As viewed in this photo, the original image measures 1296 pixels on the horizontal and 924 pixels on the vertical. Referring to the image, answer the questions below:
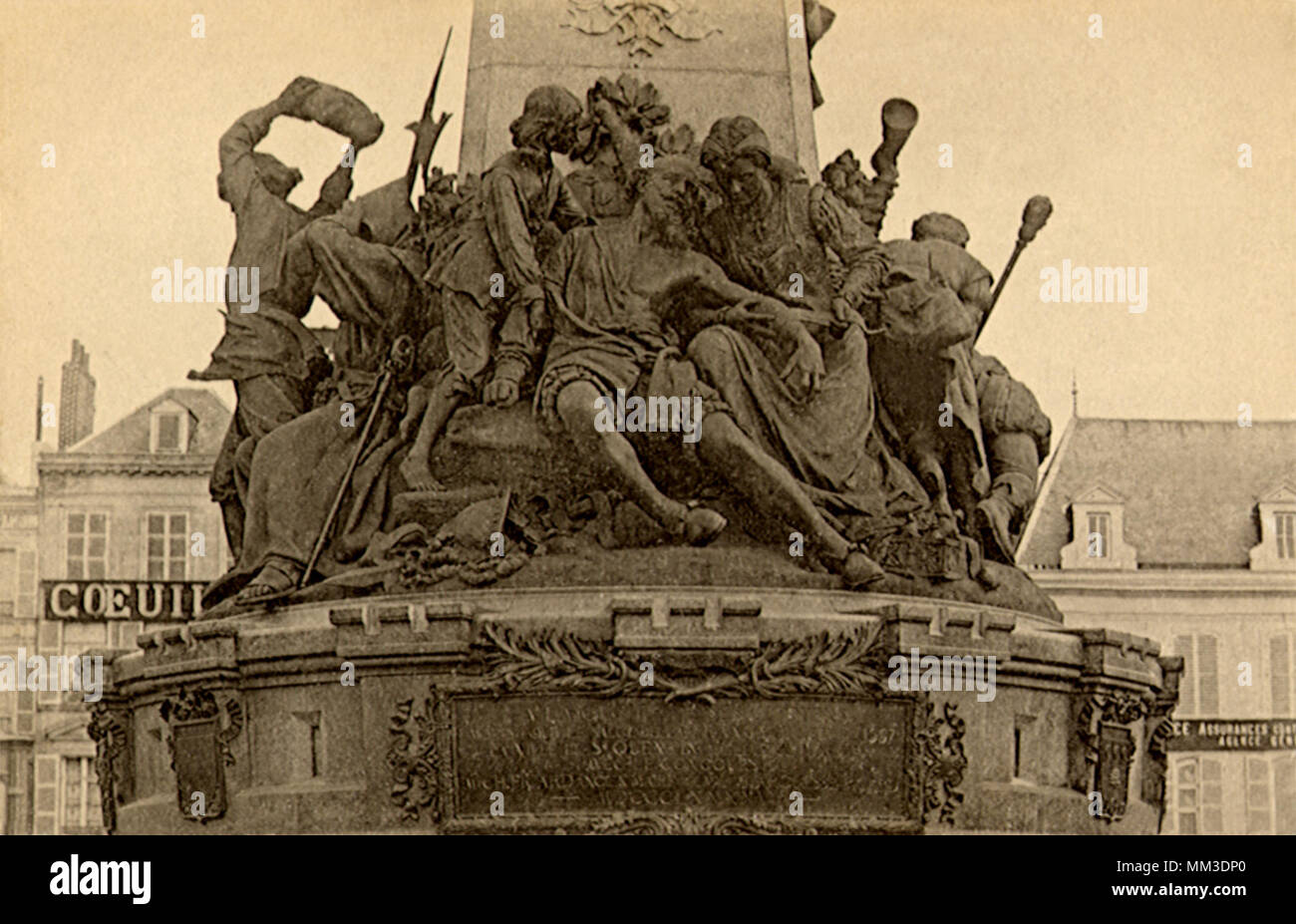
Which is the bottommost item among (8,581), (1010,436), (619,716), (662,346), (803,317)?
(619,716)

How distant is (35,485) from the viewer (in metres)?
49.5

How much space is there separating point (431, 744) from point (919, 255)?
6769 millimetres

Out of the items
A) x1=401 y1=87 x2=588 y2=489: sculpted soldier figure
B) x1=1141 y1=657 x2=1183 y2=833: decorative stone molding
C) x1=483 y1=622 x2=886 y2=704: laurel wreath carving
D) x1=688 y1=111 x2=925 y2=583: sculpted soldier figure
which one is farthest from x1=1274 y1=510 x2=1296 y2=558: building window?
x1=483 y1=622 x2=886 y2=704: laurel wreath carving

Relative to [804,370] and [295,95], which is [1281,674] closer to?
[804,370]

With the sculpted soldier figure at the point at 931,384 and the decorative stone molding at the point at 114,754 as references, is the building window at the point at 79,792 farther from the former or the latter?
the sculpted soldier figure at the point at 931,384

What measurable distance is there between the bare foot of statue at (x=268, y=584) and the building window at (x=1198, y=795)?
2195cm

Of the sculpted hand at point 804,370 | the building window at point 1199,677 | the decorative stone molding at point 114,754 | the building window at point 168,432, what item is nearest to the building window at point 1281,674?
the building window at point 1199,677

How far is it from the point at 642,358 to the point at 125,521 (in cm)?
2477

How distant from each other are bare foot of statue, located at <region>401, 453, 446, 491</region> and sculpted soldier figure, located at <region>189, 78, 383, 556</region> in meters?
2.12

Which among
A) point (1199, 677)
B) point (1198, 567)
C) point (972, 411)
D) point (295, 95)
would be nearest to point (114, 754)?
point (295, 95)

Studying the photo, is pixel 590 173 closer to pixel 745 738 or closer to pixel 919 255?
pixel 919 255

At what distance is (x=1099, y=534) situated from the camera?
50500mm

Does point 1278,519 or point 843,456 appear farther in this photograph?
point 1278,519
